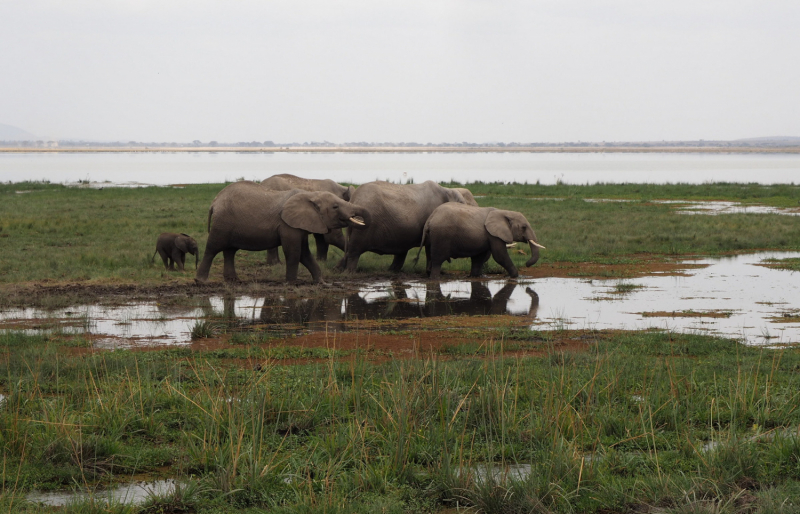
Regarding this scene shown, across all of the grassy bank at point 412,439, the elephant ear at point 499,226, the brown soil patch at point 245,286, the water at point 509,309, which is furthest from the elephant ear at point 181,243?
the grassy bank at point 412,439

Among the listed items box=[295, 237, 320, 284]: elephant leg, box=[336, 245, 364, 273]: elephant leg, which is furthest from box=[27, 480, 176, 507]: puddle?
box=[336, 245, 364, 273]: elephant leg

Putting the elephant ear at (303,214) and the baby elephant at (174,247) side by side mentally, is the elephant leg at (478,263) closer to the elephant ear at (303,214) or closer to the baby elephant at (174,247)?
the elephant ear at (303,214)

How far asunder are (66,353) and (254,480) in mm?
4586

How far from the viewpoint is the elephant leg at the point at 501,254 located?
16469 millimetres

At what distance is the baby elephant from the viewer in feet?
55.1

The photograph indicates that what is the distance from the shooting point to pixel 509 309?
516 inches

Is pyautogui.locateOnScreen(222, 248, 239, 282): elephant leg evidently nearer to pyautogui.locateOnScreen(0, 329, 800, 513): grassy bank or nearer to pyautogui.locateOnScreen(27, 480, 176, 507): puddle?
pyautogui.locateOnScreen(0, 329, 800, 513): grassy bank

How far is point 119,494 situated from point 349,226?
10845 mm

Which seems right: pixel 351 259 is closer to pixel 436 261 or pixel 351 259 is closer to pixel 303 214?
pixel 436 261

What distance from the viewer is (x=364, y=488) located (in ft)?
17.8

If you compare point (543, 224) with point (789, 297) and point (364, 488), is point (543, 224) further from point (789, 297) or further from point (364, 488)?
point (364, 488)

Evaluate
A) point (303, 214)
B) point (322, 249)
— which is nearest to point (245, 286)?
point (303, 214)

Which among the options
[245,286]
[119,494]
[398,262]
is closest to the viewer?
[119,494]

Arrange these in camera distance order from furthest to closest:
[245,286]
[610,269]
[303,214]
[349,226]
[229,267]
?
1. [610,269]
2. [349,226]
3. [229,267]
4. [303,214]
5. [245,286]
